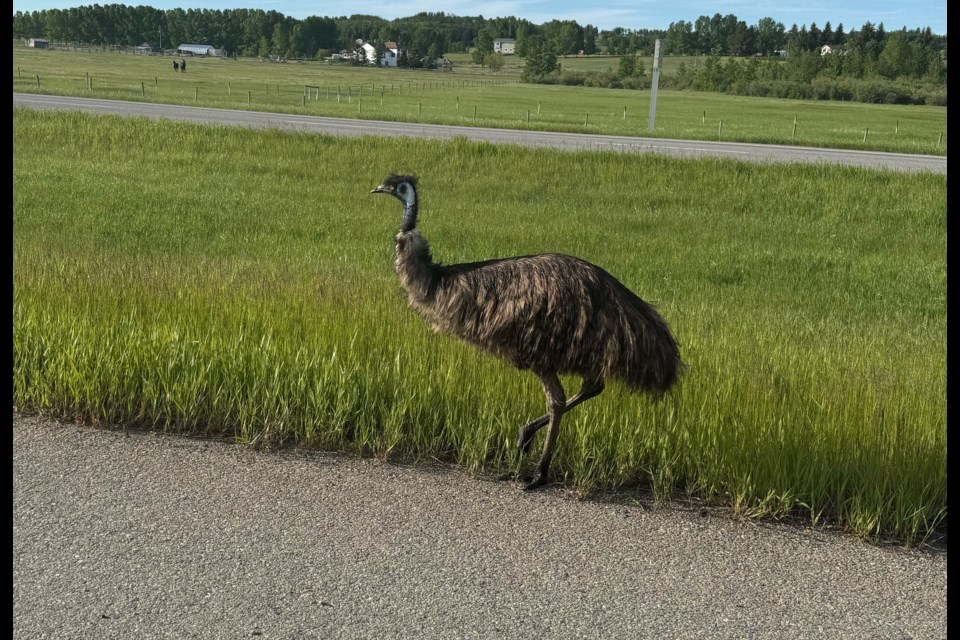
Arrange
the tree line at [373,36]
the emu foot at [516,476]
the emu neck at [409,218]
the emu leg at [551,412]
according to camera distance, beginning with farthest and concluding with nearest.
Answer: the tree line at [373,36]
the emu foot at [516,476]
the emu neck at [409,218]
the emu leg at [551,412]

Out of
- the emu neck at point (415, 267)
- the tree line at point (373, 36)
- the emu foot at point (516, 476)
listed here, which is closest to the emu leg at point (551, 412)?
the emu foot at point (516, 476)

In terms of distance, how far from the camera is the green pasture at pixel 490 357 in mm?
4918

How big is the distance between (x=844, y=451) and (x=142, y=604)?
10.7ft

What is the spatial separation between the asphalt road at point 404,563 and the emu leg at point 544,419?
0.25 m

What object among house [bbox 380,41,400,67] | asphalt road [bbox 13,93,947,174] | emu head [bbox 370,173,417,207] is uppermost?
house [bbox 380,41,400,67]

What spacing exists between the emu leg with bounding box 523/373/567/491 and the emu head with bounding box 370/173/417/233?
997 millimetres

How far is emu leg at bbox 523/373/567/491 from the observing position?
4.79 metres

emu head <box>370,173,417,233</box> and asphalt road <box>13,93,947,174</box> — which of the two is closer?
emu head <box>370,173,417,233</box>

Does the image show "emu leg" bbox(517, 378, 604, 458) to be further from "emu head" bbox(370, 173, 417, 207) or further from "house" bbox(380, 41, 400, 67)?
"house" bbox(380, 41, 400, 67)

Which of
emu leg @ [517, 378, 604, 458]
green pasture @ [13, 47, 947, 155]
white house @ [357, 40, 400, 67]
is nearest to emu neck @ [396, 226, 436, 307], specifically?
emu leg @ [517, 378, 604, 458]

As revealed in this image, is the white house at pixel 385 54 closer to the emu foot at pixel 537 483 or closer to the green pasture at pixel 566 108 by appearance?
the green pasture at pixel 566 108

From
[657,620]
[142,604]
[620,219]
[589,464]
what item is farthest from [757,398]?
[620,219]

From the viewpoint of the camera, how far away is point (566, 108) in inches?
2562
